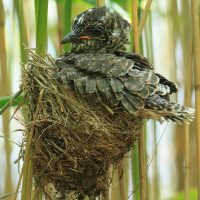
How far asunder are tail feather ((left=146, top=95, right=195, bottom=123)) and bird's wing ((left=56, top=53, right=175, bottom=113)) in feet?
0.08

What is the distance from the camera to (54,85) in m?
1.52

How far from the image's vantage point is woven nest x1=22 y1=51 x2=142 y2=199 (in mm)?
1480

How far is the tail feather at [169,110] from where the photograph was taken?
1383mm

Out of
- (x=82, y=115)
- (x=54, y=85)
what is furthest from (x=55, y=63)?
(x=82, y=115)

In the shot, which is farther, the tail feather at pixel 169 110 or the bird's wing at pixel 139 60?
the bird's wing at pixel 139 60

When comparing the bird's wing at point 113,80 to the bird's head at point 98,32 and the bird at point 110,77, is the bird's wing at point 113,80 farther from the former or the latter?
the bird's head at point 98,32

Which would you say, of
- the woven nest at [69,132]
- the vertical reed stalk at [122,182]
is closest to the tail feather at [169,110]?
the woven nest at [69,132]

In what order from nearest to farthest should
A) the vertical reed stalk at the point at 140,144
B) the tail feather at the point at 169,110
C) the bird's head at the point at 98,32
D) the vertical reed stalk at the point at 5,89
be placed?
the tail feather at the point at 169,110, the vertical reed stalk at the point at 140,144, the bird's head at the point at 98,32, the vertical reed stalk at the point at 5,89

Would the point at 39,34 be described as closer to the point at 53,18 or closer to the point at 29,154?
the point at 29,154

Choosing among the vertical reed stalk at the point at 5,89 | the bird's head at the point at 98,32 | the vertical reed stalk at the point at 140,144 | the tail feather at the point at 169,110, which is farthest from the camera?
the vertical reed stalk at the point at 5,89

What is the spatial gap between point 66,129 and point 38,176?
19 cm

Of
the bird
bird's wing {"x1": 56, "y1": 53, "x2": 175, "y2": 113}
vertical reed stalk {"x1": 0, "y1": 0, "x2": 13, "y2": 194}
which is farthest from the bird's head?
vertical reed stalk {"x1": 0, "y1": 0, "x2": 13, "y2": 194}

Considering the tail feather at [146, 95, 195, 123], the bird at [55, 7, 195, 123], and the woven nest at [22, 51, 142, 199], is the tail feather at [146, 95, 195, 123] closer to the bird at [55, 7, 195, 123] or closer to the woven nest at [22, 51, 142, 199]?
the bird at [55, 7, 195, 123]

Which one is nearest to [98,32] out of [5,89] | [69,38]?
[69,38]
